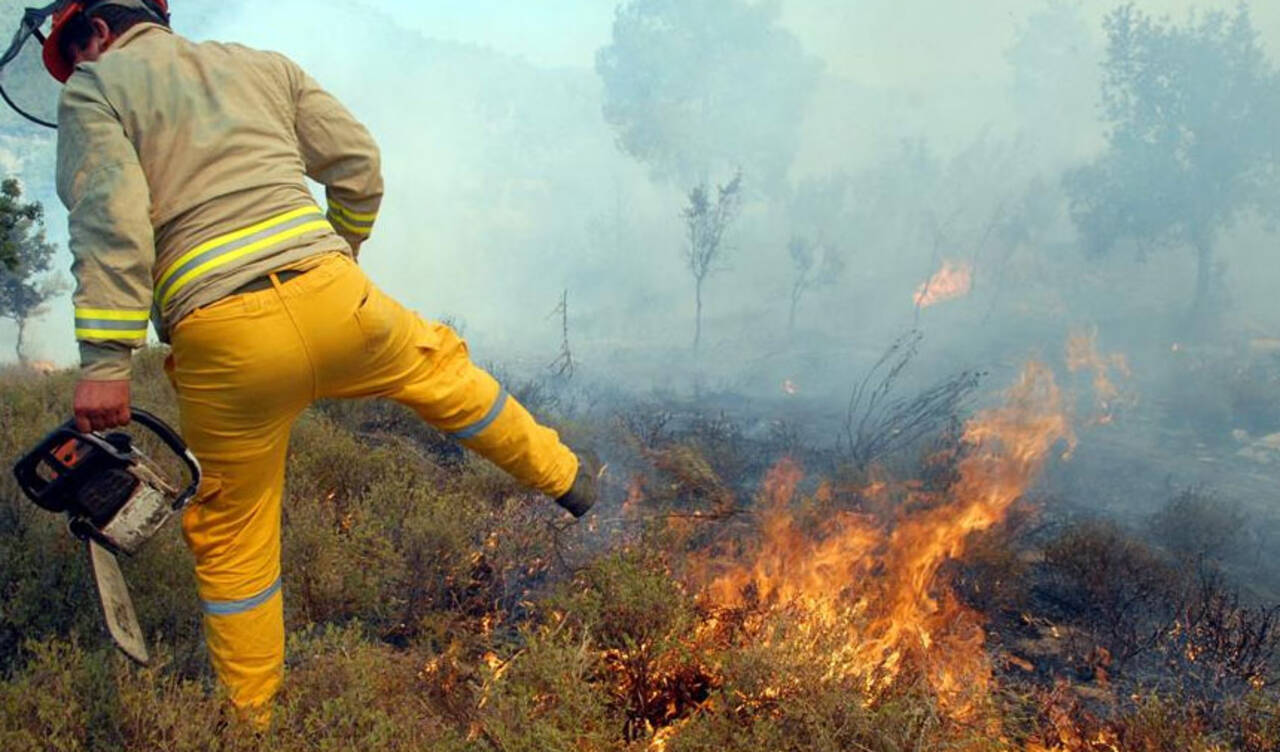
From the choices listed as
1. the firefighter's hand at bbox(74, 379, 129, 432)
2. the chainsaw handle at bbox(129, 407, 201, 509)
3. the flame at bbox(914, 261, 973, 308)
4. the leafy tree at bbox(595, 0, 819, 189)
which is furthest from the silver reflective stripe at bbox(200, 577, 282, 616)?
the leafy tree at bbox(595, 0, 819, 189)

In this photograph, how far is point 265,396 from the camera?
1.95 m

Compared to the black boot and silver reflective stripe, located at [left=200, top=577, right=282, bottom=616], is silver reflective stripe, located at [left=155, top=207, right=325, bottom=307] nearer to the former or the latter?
silver reflective stripe, located at [left=200, top=577, right=282, bottom=616]

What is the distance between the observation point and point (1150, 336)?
19203mm

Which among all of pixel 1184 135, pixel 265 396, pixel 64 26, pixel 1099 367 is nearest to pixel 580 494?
pixel 265 396

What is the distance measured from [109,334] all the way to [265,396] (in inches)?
15.1

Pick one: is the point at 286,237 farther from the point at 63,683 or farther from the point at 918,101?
the point at 918,101

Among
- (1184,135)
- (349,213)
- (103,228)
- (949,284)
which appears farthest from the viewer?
(949,284)

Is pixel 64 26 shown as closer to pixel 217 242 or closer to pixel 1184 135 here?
pixel 217 242

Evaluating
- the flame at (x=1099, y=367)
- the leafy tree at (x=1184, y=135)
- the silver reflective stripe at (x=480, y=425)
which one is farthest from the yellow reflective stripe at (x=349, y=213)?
the leafy tree at (x=1184, y=135)

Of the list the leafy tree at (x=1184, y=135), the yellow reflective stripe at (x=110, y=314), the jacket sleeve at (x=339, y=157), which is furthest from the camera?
the leafy tree at (x=1184, y=135)

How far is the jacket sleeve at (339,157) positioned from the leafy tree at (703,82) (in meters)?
28.3

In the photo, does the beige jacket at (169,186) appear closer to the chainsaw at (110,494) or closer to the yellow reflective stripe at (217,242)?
the yellow reflective stripe at (217,242)

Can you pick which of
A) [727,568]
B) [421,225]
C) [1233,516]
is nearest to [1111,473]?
[1233,516]

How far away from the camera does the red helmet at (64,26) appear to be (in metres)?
2.05
